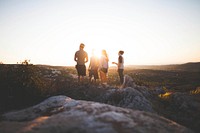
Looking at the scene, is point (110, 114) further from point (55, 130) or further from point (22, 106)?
point (22, 106)

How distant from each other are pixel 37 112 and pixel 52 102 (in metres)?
0.88

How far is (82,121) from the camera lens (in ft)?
17.2

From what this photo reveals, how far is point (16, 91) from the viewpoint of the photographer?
30.0 ft

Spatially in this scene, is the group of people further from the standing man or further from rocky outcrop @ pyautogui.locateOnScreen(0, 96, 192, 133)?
rocky outcrop @ pyautogui.locateOnScreen(0, 96, 192, 133)

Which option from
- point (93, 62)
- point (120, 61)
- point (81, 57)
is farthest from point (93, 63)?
point (120, 61)

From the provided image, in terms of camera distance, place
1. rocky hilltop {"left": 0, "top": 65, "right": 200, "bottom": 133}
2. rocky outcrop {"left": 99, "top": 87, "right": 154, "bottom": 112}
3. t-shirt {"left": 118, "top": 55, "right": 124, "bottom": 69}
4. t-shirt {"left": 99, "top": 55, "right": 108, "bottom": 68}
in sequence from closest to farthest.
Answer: rocky hilltop {"left": 0, "top": 65, "right": 200, "bottom": 133}, rocky outcrop {"left": 99, "top": 87, "right": 154, "bottom": 112}, t-shirt {"left": 99, "top": 55, "right": 108, "bottom": 68}, t-shirt {"left": 118, "top": 55, "right": 124, "bottom": 69}

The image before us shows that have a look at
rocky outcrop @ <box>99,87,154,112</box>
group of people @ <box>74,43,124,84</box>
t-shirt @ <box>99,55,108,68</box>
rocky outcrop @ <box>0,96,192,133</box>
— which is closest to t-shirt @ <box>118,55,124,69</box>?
group of people @ <box>74,43,124,84</box>

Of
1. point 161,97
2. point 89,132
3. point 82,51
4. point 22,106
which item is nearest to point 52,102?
point 22,106

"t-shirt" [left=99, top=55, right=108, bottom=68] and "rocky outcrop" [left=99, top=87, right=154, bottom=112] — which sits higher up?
"t-shirt" [left=99, top=55, right=108, bottom=68]

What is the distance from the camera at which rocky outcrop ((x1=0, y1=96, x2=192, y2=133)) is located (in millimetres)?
4941

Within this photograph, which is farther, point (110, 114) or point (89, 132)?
point (110, 114)

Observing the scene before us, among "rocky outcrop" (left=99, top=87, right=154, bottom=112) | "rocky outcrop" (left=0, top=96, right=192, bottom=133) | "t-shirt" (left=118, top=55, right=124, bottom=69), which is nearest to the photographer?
"rocky outcrop" (left=0, top=96, right=192, bottom=133)

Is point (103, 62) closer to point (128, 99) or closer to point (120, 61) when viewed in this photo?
point (120, 61)

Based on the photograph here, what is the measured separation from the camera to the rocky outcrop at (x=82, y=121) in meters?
4.94
